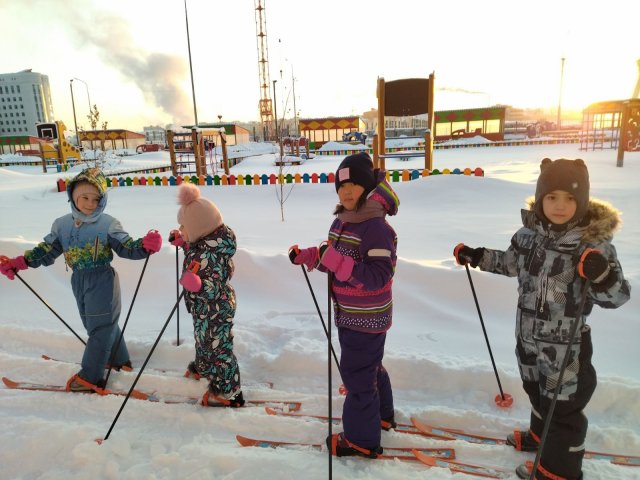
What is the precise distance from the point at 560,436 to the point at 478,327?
1.64 meters

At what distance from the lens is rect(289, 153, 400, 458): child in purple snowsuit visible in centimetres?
214

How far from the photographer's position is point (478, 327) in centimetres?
369

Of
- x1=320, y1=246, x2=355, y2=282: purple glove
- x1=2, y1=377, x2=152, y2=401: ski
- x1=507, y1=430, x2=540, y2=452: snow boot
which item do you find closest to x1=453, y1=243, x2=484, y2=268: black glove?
x1=320, y1=246, x2=355, y2=282: purple glove

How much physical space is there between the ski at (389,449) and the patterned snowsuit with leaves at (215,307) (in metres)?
0.45

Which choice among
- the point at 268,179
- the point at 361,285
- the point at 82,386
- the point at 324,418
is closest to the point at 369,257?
the point at 361,285

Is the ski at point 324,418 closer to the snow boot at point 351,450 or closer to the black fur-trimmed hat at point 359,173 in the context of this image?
the snow boot at point 351,450

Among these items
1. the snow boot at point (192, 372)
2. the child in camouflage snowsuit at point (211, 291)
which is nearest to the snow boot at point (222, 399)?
the child in camouflage snowsuit at point (211, 291)

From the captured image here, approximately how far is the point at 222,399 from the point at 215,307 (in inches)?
25.0

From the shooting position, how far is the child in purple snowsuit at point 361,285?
214 centimetres

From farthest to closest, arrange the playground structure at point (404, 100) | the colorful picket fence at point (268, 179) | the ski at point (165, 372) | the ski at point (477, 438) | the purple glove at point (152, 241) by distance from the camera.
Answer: the colorful picket fence at point (268, 179)
the playground structure at point (404, 100)
the ski at point (165, 372)
the purple glove at point (152, 241)
the ski at point (477, 438)

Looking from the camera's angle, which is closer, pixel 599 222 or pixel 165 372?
pixel 599 222

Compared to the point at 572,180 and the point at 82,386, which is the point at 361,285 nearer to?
the point at 572,180

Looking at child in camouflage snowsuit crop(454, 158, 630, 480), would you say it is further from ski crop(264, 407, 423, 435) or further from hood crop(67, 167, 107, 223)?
hood crop(67, 167, 107, 223)

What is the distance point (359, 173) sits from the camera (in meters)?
2.17
